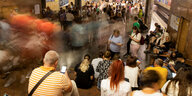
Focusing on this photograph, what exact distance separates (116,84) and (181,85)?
0.99 meters

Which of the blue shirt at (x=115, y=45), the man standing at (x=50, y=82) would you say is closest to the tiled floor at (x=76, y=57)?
the blue shirt at (x=115, y=45)

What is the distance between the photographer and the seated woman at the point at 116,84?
281 centimetres

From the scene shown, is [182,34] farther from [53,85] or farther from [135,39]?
[53,85]

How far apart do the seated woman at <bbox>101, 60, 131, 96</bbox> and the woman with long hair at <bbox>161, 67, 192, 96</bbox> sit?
72 cm

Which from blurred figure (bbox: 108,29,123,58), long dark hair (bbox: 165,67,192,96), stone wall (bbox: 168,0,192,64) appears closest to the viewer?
long dark hair (bbox: 165,67,192,96)

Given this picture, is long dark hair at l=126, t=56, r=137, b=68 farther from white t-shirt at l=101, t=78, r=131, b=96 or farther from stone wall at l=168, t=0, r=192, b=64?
stone wall at l=168, t=0, r=192, b=64

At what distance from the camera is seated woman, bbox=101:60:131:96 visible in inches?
111

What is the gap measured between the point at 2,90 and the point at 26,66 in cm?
161

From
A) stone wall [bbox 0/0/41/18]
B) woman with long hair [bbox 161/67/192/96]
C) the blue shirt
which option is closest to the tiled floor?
the blue shirt

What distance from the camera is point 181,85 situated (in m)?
2.83

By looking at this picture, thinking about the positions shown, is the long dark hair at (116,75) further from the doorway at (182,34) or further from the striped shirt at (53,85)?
the doorway at (182,34)

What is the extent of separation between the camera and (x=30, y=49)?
685 cm

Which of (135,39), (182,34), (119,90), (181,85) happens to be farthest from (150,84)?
(182,34)

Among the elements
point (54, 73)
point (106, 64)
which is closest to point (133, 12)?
point (106, 64)
